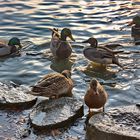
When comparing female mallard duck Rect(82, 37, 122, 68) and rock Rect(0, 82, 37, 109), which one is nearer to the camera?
rock Rect(0, 82, 37, 109)

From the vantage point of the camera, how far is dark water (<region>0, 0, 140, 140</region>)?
10.3m

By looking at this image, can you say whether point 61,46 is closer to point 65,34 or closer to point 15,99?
point 65,34

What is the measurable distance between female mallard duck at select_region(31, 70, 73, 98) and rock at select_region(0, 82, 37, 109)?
40cm

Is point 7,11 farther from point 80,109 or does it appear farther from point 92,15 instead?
point 80,109

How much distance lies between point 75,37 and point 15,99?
4.87 meters

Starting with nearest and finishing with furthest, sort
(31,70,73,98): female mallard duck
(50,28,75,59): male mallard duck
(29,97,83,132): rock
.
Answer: (29,97,83,132): rock
(31,70,73,98): female mallard duck
(50,28,75,59): male mallard duck

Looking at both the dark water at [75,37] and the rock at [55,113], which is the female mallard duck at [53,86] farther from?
the dark water at [75,37]

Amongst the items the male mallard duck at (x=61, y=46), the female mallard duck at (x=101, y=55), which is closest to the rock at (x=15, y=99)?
the female mallard duck at (x=101, y=55)

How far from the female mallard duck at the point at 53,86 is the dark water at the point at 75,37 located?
447 mm

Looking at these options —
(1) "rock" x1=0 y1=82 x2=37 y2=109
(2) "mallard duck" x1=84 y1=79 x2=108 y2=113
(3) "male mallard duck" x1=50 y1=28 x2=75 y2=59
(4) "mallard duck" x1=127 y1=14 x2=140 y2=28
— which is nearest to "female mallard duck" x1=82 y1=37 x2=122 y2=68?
(3) "male mallard duck" x1=50 y1=28 x2=75 y2=59

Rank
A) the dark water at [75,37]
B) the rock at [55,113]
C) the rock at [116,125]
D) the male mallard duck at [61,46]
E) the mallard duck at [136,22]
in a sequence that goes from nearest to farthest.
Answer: the rock at [116,125], the rock at [55,113], the dark water at [75,37], the male mallard duck at [61,46], the mallard duck at [136,22]

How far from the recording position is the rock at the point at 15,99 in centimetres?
938

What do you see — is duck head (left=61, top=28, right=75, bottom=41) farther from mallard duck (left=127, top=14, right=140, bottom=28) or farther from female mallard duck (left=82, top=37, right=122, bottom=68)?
mallard duck (left=127, top=14, right=140, bottom=28)

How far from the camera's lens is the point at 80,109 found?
9.03 meters
